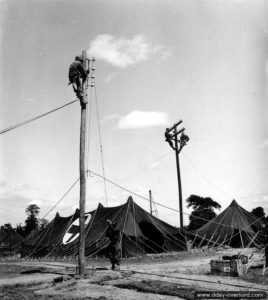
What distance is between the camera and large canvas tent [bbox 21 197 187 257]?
1682 centimetres

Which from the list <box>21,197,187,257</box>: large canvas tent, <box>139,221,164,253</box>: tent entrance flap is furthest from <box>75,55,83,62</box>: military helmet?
<box>139,221,164,253</box>: tent entrance flap

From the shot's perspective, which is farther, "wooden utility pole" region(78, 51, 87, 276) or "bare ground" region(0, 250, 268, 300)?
"wooden utility pole" region(78, 51, 87, 276)

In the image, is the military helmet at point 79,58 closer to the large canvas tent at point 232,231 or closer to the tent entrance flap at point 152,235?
the tent entrance flap at point 152,235

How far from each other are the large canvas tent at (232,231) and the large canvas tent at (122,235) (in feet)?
13.3

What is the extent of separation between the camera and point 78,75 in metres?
10.7

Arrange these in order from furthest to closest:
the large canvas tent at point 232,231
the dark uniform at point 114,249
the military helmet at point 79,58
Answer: the large canvas tent at point 232,231, the dark uniform at point 114,249, the military helmet at point 79,58

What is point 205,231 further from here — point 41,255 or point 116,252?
point 116,252

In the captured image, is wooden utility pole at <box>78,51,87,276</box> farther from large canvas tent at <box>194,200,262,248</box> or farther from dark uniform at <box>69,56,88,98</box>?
large canvas tent at <box>194,200,262,248</box>

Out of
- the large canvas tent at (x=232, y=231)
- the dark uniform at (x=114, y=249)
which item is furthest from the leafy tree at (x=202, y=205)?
the dark uniform at (x=114, y=249)

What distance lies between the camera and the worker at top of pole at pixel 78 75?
10555mm

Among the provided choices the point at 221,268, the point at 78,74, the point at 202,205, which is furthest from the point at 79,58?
the point at 202,205

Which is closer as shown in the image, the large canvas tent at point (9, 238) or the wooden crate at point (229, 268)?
the wooden crate at point (229, 268)

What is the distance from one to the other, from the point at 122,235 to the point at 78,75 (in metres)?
8.77

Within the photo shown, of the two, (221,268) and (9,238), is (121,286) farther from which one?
(9,238)
